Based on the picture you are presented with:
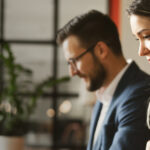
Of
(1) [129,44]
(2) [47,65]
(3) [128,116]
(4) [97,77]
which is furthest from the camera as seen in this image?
(2) [47,65]

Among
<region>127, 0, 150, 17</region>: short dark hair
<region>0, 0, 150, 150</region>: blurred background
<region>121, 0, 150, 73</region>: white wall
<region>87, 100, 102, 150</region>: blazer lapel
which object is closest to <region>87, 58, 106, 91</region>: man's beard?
<region>87, 100, 102, 150</region>: blazer lapel

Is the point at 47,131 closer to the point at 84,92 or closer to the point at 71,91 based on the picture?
the point at 71,91

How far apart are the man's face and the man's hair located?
0.04 meters

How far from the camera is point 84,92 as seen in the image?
464cm

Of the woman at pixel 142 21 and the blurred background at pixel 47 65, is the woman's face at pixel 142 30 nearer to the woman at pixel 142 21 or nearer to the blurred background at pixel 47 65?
the woman at pixel 142 21

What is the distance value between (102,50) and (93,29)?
145 mm

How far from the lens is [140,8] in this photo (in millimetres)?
1197

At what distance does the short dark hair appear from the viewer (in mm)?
1174

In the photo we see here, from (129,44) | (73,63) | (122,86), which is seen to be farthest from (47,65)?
(122,86)

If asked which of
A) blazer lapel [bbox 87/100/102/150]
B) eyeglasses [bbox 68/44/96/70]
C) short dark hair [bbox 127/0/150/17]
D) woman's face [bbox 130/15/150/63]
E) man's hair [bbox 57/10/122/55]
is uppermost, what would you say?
short dark hair [bbox 127/0/150/17]

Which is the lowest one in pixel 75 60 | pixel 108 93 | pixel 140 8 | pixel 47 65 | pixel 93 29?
pixel 47 65

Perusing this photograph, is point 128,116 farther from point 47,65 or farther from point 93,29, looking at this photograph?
point 47,65

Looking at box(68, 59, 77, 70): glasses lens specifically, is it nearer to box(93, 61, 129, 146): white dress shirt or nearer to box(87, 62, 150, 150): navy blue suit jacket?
box(93, 61, 129, 146): white dress shirt

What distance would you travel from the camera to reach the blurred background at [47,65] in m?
5.38
